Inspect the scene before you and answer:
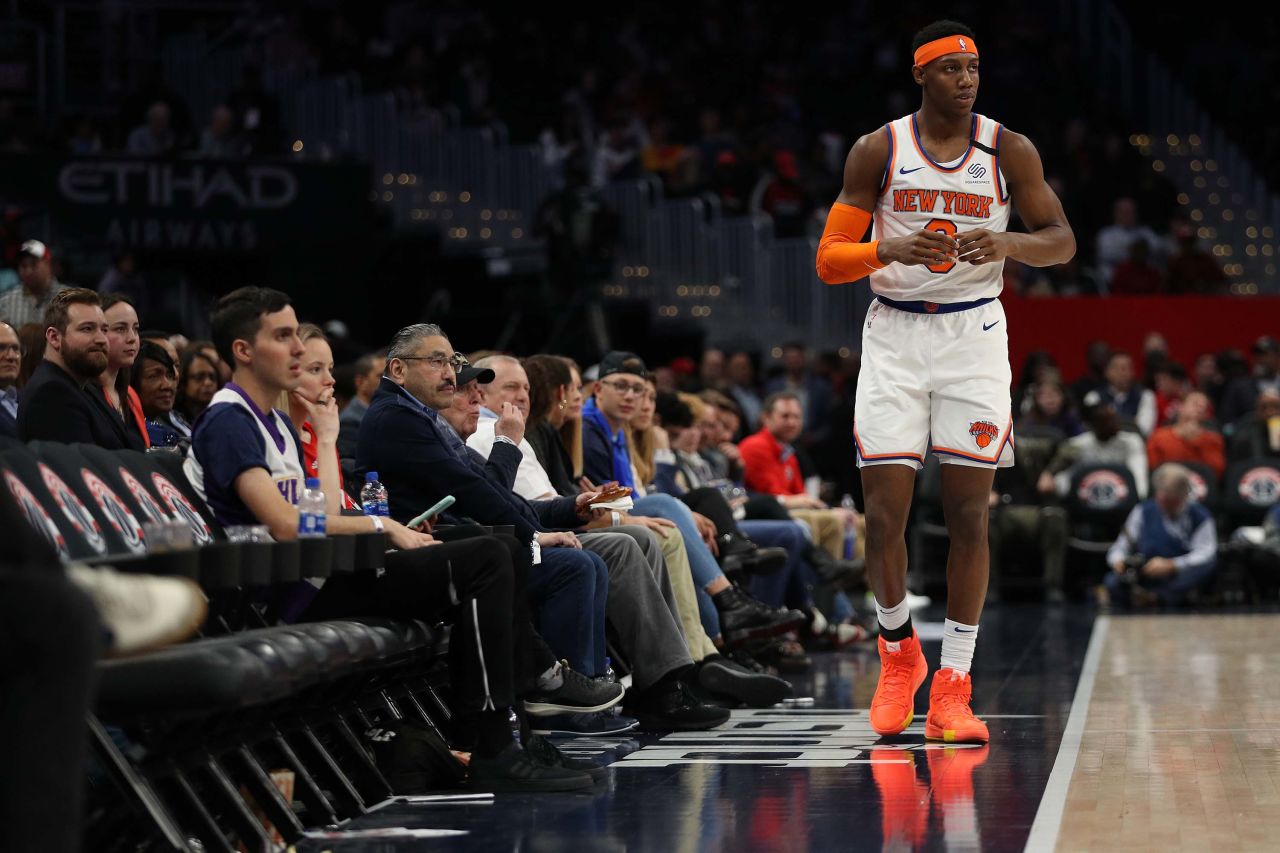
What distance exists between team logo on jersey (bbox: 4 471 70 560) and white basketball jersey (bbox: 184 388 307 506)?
871mm

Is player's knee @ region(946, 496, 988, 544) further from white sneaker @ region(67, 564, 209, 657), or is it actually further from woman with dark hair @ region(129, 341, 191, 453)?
white sneaker @ region(67, 564, 209, 657)

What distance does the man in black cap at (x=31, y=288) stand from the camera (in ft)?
30.2

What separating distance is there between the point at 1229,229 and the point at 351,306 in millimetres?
8174

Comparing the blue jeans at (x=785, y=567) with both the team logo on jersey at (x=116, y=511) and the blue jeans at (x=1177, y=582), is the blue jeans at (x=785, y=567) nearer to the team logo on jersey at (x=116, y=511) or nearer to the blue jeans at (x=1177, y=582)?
the blue jeans at (x=1177, y=582)

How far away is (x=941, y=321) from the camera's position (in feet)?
19.6

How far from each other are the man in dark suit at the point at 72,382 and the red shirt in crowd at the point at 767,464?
5.19 meters

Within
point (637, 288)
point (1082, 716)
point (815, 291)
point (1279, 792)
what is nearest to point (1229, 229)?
point (815, 291)

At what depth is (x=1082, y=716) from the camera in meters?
6.57

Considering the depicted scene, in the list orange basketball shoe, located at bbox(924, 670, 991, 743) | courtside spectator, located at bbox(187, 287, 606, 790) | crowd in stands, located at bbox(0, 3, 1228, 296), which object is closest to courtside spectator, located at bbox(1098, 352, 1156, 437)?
crowd in stands, located at bbox(0, 3, 1228, 296)

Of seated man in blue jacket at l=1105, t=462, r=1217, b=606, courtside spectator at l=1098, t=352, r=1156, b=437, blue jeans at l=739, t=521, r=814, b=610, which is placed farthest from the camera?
courtside spectator at l=1098, t=352, r=1156, b=437

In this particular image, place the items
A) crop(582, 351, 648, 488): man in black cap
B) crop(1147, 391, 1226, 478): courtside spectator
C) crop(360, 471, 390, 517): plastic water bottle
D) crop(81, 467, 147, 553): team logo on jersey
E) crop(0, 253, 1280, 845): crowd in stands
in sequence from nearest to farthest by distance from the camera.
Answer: crop(81, 467, 147, 553): team logo on jersey → crop(0, 253, 1280, 845): crowd in stands → crop(360, 471, 390, 517): plastic water bottle → crop(582, 351, 648, 488): man in black cap → crop(1147, 391, 1226, 478): courtside spectator

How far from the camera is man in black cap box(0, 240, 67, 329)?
922cm

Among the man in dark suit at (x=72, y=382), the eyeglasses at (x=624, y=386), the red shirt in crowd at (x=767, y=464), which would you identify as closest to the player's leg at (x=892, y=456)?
the eyeglasses at (x=624, y=386)

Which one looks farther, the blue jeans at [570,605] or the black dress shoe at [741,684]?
the black dress shoe at [741,684]
